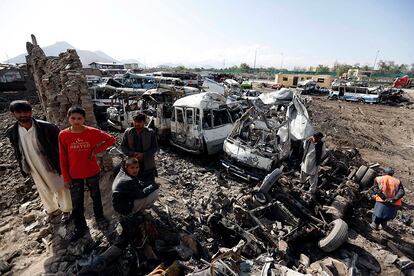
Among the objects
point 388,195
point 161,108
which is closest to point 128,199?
point 388,195

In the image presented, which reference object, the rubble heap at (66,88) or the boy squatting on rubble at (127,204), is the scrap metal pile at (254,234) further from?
the rubble heap at (66,88)

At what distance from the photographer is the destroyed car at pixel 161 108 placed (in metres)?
8.74

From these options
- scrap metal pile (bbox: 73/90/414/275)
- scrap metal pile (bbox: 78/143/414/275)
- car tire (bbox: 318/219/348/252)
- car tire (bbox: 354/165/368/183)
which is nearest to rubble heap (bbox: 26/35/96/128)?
scrap metal pile (bbox: 73/90/414/275)

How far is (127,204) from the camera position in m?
2.70

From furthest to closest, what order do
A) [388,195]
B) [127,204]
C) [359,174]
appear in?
[359,174], [388,195], [127,204]

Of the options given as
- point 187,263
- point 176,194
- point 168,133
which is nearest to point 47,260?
point 187,263

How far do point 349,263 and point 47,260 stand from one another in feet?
15.1

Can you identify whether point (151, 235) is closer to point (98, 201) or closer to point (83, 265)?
point (83, 265)

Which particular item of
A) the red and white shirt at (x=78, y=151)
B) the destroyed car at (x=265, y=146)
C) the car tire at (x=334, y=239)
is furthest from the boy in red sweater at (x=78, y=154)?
the car tire at (x=334, y=239)

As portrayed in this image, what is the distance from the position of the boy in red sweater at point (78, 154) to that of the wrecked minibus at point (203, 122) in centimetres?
439

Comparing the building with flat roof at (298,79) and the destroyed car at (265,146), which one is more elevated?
the destroyed car at (265,146)

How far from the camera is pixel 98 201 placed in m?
3.50

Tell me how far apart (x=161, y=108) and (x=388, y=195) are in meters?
7.04

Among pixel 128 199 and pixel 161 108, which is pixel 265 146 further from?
pixel 128 199
